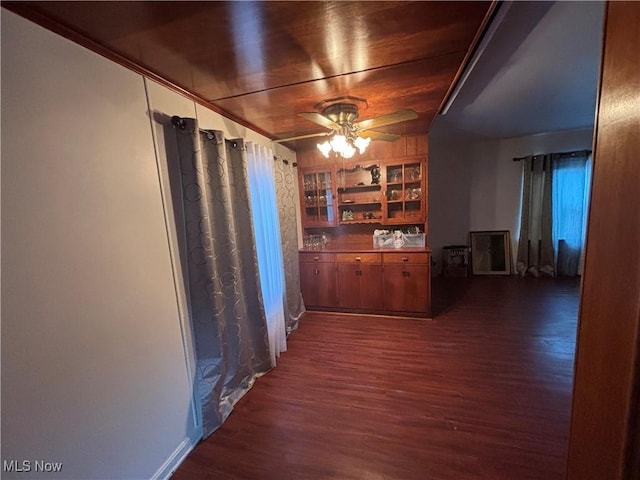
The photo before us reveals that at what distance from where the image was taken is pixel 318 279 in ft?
11.6

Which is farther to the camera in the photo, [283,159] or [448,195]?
[448,195]

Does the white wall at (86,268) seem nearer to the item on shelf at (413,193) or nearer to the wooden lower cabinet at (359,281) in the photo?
the wooden lower cabinet at (359,281)

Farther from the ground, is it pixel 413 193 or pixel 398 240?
pixel 413 193

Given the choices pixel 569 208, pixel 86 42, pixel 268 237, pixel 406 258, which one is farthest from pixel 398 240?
pixel 569 208

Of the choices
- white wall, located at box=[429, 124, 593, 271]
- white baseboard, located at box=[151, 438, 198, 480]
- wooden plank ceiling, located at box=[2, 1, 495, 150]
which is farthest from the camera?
white wall, located at box=[429, 124, 593, 271]

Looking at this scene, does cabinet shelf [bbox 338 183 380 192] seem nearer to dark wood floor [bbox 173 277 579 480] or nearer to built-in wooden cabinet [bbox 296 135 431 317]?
built-in wooden cabinet [bbox 296 135 431 317]

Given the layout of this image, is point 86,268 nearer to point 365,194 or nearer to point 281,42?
point 281,42

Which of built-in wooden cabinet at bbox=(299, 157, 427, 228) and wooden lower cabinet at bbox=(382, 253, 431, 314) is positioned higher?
built-in wooden cabinet at bbox=(299, 157, 427, 228)

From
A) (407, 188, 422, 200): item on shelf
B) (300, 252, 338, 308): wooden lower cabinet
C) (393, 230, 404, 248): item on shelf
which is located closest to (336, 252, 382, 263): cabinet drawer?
(300, 252, 338, 308): wooden lower cabinet

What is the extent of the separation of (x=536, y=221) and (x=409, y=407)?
14.6 feet

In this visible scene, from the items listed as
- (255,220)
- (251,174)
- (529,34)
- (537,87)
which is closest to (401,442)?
(255,220)

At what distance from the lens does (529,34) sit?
5.47 feet

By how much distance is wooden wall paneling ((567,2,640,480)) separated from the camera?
2.01 feet

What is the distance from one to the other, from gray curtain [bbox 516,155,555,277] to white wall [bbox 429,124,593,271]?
0.14m
